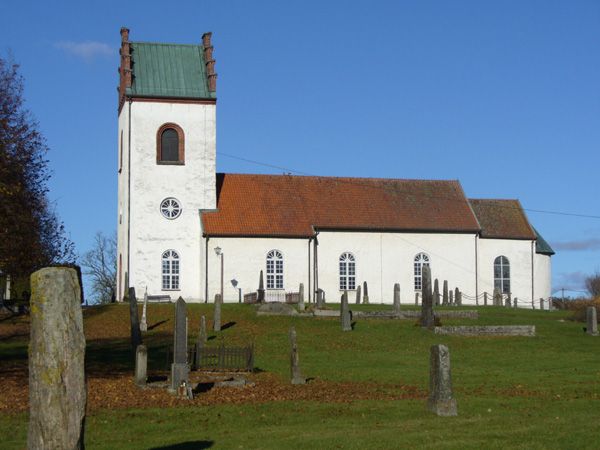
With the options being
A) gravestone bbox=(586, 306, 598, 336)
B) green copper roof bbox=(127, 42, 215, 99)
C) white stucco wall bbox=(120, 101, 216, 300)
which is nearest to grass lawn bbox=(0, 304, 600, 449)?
gravestone bbox=(586, 306, 598, 336)

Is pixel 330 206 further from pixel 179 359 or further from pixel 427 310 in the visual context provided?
pixel 179 359

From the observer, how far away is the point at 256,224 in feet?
184

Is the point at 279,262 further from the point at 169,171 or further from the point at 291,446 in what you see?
the point at 291,446

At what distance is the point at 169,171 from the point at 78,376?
45.8 m

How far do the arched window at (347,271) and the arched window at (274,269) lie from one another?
3.78 meters

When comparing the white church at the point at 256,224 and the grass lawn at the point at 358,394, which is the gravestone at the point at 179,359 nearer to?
the grass lawn at the point at 358,394

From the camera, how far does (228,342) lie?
1357 inches

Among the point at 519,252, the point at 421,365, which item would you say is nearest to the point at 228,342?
the point at 421,365

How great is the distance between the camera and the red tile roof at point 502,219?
198 feet

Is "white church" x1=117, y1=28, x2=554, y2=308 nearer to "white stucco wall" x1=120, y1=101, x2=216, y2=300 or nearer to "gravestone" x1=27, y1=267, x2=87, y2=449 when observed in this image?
"white stucco wall" x1=120, y1=101, x2=216, y2=300

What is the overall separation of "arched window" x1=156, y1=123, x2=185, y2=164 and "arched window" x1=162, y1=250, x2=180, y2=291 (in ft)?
17.0

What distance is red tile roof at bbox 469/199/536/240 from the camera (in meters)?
60.3

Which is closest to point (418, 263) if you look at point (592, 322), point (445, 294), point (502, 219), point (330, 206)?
point (445, 294)

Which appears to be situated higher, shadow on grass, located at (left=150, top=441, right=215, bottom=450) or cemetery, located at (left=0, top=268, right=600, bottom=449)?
cemetery, located at (left=0, top=268, right=600, bottom=449)
